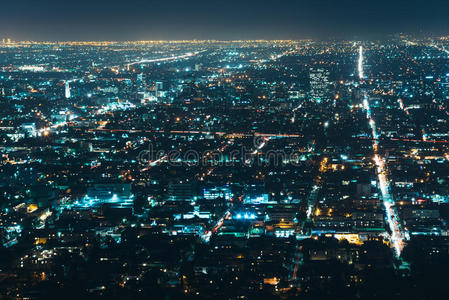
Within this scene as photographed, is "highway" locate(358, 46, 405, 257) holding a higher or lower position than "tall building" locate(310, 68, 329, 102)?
lower

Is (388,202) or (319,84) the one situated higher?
(319,84)

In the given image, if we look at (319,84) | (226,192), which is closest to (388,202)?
(226,192)

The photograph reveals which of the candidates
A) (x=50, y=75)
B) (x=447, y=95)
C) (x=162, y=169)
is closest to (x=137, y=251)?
(x=162, y=169)

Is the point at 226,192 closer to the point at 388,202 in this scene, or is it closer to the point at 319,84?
the point at 388,202

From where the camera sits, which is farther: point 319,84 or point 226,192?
point 319,84

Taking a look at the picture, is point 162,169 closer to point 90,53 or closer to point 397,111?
point 397,111

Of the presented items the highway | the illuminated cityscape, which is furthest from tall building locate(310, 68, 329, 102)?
the highway

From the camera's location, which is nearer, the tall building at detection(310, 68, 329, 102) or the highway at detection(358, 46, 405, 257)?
the highway at detection(358, 46, 405, 257)

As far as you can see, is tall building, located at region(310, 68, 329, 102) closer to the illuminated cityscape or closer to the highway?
the illuminated cityscape
